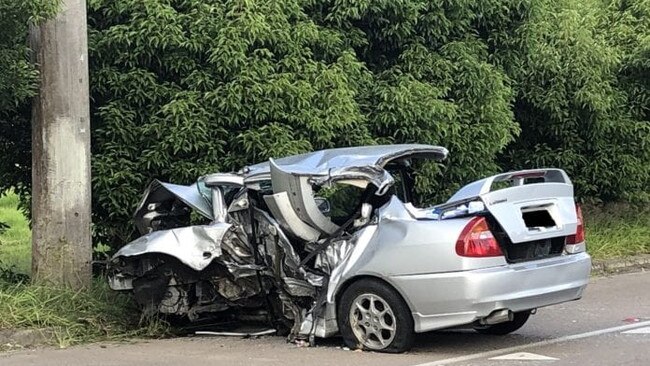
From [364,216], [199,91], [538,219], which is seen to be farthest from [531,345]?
[199,91]

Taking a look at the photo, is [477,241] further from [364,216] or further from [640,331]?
[640,331]

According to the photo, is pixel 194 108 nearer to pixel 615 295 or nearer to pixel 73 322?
pixel 73 322

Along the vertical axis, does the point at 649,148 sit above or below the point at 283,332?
above

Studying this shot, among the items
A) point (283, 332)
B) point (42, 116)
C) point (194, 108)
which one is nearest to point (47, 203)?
point (42, 116)

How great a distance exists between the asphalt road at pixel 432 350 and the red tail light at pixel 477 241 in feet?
2.75

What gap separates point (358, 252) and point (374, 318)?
0.54 meters

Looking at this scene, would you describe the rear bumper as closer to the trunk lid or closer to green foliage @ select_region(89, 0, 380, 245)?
the trunk lid

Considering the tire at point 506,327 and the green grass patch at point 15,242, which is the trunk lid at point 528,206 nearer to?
the tire at point 506,327

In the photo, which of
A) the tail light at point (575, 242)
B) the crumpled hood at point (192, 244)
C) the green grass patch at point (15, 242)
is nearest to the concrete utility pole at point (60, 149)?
the crumpled hood at point (192, 244)

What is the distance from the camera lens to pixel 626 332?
8531 mm

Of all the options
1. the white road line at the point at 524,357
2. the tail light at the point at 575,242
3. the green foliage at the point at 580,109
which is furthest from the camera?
the green foliage at the point at 580,109

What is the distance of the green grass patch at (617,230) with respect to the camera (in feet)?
47.1

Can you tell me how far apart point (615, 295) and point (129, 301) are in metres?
5.64

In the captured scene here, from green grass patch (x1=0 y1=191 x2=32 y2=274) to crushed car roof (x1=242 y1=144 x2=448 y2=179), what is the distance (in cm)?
385
